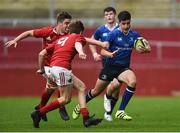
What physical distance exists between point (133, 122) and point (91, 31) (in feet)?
48.5

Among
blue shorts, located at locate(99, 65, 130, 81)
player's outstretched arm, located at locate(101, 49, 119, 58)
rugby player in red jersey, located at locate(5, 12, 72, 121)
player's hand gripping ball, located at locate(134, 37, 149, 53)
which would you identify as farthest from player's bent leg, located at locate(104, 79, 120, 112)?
player's outstretched arm, located at locate(101, 49, 119, 58)

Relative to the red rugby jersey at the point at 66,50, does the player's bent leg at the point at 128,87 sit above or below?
below

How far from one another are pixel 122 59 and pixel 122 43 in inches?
14.6

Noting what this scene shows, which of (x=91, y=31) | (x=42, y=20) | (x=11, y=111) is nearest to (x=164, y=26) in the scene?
(x=91, y=31)

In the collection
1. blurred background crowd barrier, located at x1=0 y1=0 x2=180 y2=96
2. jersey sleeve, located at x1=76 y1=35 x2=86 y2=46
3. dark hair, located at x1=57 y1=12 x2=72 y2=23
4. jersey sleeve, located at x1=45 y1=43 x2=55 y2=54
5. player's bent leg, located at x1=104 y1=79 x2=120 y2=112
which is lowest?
blurred background crowd barrier, located at x1=0 y1=0 x2=180 y2=96

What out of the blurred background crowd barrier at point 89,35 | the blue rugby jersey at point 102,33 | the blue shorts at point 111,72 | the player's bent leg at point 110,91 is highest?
the blue rugby jersey at point 102,33

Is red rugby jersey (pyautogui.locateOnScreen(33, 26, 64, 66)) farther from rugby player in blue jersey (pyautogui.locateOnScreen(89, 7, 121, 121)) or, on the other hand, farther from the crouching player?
the crouching player

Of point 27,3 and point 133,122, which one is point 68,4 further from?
point 133,122

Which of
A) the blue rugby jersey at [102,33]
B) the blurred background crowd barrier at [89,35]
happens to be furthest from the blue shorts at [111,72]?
the blurred background crowd barrier at [89,35]

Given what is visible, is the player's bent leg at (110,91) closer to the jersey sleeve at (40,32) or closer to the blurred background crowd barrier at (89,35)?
the jersey sleeve at (40,32)

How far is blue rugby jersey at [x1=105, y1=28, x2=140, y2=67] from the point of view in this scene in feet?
46.7

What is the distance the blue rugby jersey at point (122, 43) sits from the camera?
14227 millimetres

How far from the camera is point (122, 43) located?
14.3m

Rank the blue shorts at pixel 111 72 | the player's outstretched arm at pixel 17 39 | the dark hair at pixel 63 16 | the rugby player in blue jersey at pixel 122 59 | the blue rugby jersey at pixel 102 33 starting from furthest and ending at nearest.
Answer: the blue rugby jersey at pixel 102 33 → the blue shorts at pixel 111 72 → the rugby player in blue jersey at pixel 122 59 → the dark hair at pixel 63 16 → the player's outstretched arm at pixel 17 39
